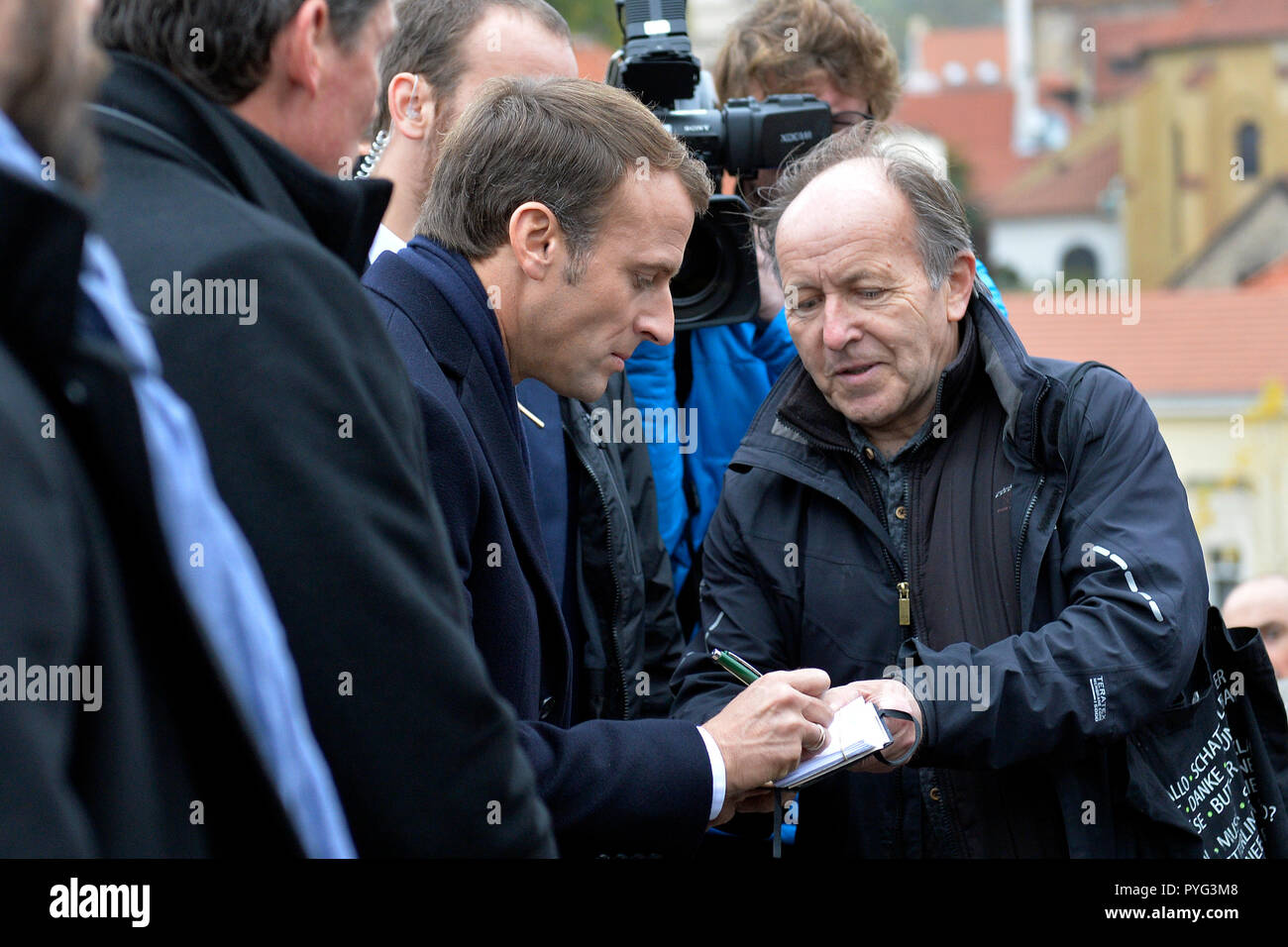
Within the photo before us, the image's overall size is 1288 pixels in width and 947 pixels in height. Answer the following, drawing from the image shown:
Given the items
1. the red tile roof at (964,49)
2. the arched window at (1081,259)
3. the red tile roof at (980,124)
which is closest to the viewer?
the arched window at (1081,259)

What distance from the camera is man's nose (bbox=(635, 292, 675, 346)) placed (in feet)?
8.27

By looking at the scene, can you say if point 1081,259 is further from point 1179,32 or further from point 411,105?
point 411,105

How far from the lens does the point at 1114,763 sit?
2.51 meters

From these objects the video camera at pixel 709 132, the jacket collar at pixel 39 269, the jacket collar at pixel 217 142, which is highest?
the video camera at pixel 709 132

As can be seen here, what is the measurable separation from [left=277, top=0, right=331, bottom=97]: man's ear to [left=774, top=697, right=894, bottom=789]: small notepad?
1.28 m

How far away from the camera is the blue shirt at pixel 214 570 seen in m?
1.15

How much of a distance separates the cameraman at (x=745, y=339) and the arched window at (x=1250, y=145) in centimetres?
5028

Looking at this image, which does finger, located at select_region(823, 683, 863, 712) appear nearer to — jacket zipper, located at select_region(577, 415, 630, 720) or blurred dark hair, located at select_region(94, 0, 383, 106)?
jacket zipper, located at select_region(577, 415, 630, 720)

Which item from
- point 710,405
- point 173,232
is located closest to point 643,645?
point 710,405

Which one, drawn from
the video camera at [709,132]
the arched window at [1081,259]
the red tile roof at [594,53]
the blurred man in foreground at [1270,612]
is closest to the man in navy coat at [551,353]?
the video camera at [709,132]

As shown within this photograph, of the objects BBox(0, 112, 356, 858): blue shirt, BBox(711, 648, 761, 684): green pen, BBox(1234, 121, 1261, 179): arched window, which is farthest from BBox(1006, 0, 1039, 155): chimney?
BBox(0, 112, 356, 858): blue shirt

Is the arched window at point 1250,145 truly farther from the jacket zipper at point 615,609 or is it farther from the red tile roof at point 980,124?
the jacket zipper at point 615,609

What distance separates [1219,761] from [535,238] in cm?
142
